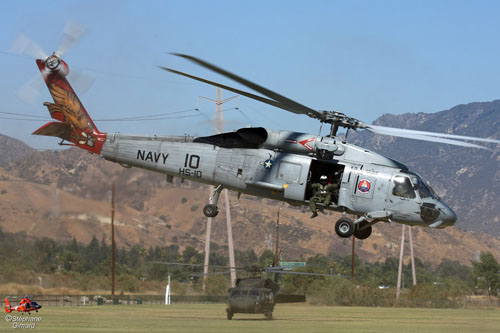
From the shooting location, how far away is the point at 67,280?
175 feet

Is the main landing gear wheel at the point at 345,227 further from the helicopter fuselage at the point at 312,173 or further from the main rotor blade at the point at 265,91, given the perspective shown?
the main rotor blade at the point at 265,91

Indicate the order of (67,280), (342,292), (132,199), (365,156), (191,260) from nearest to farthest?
(365,156) < (132,199) < (67,280) < (342,292) < (191,260)

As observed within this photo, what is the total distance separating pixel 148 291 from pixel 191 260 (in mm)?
22445

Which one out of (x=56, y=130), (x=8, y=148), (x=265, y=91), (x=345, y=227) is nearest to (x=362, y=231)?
(x=345, y=227)

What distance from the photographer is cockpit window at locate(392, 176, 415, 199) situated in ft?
88.9

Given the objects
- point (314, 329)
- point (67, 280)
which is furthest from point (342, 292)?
point (314, 329)

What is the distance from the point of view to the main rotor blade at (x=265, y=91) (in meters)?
→ 19.6

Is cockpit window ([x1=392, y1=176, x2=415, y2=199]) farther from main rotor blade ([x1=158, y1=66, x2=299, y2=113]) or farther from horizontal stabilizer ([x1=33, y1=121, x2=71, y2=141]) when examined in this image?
horizontal stabilizer ([x1=33, y1=121, x2=71, y2=141])

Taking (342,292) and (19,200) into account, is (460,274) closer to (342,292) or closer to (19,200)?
(342,292)

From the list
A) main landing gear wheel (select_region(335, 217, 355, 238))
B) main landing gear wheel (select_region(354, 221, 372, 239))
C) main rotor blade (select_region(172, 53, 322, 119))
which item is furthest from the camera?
main landing gear wheel (select_region(354, 221, 372, 239))

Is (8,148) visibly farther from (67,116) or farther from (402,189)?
(402,189)

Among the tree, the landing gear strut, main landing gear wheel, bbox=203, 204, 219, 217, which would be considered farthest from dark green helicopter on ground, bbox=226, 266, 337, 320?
the tree

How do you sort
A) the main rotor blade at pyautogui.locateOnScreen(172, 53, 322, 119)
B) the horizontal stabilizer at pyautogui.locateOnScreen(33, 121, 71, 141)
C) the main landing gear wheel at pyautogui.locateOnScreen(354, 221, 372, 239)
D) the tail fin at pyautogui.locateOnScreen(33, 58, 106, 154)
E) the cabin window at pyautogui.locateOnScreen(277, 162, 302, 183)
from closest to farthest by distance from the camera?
the main rotor blade at pyautogui.locateOnScreen(172, 53, 322, 119) → the cabin window at pyautogui.locateOnScreen(277, 162, 302, 183) → the main landing gear wheel at pyautogui.locateOnScreen(354, 221, 372, 239) → the horizontal stabilizer at pyautogui.locateOnScreen(33, 121, 71, 141) → the tail fin at pyautogui.locateOnScreen(33, 58, 106, 154)


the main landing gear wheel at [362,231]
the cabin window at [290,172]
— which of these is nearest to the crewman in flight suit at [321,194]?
the cabin window at [290,172]
